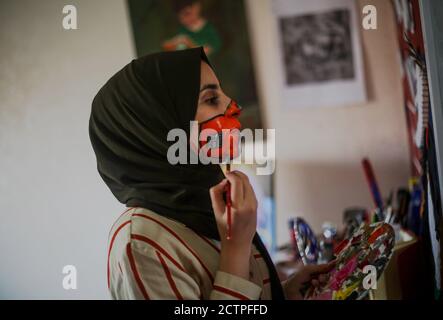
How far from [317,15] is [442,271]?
0.85 metres

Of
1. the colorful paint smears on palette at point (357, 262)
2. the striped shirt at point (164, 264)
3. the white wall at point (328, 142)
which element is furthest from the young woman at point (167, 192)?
the white wall at point (328, 142)

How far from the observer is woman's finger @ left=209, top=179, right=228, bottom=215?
22.1 inches

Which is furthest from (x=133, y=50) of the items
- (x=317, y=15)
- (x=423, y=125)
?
(x=317, y=15)

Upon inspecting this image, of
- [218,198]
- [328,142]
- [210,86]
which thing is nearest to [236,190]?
[218,198]

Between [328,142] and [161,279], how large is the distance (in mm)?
1001

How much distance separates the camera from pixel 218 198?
1.86 ft

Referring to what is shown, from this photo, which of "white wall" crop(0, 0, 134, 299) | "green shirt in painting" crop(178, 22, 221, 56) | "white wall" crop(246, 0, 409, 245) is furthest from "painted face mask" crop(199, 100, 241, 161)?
A: "green shirt in painting" crop(178, 22, 221, 56)

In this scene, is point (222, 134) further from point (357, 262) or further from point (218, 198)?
point (357, 262)

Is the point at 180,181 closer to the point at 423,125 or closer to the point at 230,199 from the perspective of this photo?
the point at 230,199

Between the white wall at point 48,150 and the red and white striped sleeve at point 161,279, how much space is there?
107 mm

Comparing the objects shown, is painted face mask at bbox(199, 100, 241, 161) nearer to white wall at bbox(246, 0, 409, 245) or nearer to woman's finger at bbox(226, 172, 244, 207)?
woman's finger at bbox(226, 172, 244, 207)

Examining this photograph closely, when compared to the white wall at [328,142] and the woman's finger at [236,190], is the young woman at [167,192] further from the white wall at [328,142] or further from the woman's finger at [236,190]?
the white wall at [328,142]

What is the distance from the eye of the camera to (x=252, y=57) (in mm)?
1510

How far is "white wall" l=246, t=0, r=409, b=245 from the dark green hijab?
2.56 feet
